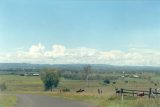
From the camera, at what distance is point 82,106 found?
66.0 feet

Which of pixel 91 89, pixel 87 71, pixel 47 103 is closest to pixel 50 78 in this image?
pixel 91 89

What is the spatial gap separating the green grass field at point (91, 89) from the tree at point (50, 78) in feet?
2.37

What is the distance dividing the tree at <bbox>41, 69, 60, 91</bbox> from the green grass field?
0.72m

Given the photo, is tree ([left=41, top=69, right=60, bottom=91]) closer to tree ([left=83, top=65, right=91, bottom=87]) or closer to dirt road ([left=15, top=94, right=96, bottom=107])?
tree ([left=83, top=65, right=91, bottom=87])

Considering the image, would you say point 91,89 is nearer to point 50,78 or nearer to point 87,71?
point 87,71

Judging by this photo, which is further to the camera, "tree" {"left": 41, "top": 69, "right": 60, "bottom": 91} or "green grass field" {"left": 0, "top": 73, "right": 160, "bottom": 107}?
"tree" {"left": 41, "top": 69, "right": 60, "bottom": 91}

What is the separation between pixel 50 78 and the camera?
38719 millimetres

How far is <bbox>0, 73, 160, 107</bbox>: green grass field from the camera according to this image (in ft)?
61.4

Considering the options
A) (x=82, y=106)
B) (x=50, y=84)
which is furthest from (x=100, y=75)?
(x=82, y=106)

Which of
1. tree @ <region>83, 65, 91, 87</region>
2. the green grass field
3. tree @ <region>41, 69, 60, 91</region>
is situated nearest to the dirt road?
the green grass field

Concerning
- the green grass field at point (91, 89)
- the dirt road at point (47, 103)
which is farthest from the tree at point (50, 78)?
the dirt road at point (47, 103)

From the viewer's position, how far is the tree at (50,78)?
3868 cm

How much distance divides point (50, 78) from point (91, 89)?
30.8 ft

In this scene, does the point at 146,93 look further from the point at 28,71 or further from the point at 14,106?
the point at 14,106
